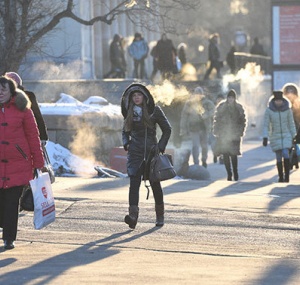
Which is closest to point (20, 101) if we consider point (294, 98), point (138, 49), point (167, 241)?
Result: point (167, 241)

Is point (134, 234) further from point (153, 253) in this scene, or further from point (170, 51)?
point (170, 51)

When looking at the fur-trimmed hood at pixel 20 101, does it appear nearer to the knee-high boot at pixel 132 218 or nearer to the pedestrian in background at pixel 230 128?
the knee-high boot at pixel 132 218

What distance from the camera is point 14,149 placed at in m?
10.0

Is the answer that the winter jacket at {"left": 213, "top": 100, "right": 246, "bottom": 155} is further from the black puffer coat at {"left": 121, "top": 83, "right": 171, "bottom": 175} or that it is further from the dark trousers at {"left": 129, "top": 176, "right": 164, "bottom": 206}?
the black puffer coat at {"left": 121, "top": 83, "right": 171, "bottom": 175}

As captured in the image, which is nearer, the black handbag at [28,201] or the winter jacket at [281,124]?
the black handbag at [28,201]

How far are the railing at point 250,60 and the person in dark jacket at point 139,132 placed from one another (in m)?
25.0

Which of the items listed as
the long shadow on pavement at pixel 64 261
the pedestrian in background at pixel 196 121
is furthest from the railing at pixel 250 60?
the long shadow on pavement at pixel 64 261

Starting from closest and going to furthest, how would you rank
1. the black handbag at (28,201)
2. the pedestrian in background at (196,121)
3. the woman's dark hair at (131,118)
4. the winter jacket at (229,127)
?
the black handbag at (28,201) < the woman's dark hair at (131,118) < the winter jacket at (229,127) < the pedestrian in background at (196,121)

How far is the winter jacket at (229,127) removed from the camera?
1922 cm

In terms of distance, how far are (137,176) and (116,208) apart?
1.61m

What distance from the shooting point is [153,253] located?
392 inches

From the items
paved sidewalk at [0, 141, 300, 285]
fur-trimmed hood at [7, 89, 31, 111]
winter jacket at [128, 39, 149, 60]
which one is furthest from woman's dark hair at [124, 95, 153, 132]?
winter jacket at [128, 39, 149, 60]

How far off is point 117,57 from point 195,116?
42.6 feet

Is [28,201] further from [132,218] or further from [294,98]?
[294,98]
